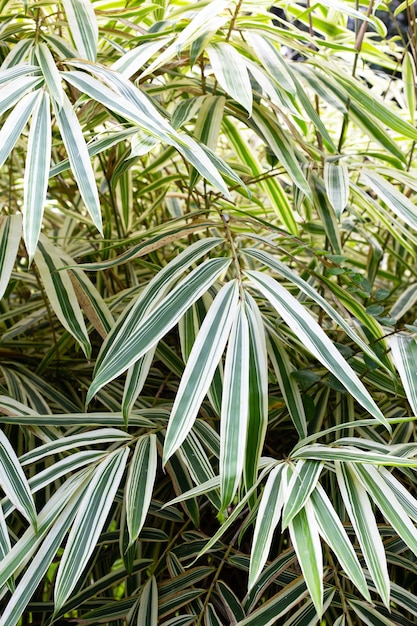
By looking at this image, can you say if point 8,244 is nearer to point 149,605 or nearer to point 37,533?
point 37,533

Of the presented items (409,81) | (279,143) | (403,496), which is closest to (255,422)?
(403,496)

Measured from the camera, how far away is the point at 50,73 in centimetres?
60

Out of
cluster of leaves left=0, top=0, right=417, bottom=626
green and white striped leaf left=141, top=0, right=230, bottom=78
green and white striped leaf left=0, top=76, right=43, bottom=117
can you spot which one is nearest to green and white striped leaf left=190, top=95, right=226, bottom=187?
cluster of leaves left=0, top=0, right=417, bottom=626

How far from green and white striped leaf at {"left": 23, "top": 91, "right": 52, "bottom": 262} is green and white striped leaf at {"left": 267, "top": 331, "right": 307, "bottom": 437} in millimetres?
329

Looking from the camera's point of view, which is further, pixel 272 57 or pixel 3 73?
pixel 272 57

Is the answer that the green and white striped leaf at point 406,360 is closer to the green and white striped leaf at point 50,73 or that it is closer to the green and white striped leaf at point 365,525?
the green and white striped leaf at point 365,525

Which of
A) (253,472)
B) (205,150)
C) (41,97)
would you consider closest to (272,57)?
(205,150)

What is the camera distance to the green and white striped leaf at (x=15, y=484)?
0.56 meters

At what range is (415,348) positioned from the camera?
67 cm

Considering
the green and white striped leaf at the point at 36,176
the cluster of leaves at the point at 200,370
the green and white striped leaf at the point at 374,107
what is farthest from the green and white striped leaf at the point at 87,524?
the green and white striped leaf at the point at 374,107

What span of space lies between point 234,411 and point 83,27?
0.42 metres

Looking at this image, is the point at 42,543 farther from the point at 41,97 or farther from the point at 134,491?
the point at 41,97

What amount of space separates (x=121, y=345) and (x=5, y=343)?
348 millimetres

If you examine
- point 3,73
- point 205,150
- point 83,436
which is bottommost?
point 83,436
